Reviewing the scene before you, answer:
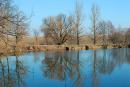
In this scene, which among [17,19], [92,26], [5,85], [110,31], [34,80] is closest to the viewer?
[17,19]

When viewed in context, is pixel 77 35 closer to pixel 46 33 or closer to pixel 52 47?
pixel 46 33

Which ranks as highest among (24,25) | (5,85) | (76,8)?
(76,8)

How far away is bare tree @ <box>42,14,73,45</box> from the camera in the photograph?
41.5 meters

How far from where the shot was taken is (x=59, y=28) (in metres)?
41.7

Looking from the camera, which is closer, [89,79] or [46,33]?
[89,79]

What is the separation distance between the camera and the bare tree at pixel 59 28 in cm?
4150

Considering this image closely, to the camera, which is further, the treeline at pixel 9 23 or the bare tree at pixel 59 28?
the bare tree at pixel 59 28

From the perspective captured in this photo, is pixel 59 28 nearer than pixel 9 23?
No

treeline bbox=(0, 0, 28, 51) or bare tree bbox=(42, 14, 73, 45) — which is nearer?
treeline bbox=(0, 0, 28, 51)

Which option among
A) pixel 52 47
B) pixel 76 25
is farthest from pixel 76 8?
pixel 52 47

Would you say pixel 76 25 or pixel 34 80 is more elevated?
pixel 76 25

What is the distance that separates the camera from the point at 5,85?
10.6m

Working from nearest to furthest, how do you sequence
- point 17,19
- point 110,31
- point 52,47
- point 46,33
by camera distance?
point 17,19 < point 52,47 < point 46,33 < point 110,31

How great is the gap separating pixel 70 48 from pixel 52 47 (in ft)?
9.22
